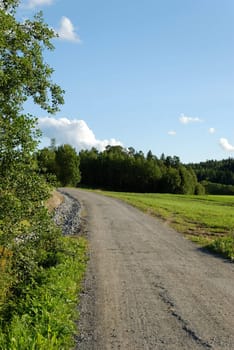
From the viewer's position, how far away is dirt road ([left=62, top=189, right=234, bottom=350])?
8117 millimetres

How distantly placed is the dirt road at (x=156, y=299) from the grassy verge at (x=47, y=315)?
0.31 m

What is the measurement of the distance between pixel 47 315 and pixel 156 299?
10.6 ft

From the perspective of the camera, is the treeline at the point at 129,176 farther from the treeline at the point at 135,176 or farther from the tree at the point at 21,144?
the tree at the point at 21,144

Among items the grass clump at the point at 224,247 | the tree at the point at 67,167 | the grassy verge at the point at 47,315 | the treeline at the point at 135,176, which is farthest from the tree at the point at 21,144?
the treeline at the point at 135,176

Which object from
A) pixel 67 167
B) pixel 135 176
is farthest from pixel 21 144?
pixel 135 176

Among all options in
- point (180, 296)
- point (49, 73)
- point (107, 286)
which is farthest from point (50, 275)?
point (49, 73)

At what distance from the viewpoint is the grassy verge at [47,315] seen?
720cm

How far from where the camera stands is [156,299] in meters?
10.8

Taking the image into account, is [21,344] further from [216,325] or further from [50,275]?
[50,275]

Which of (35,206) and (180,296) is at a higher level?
(35,206)

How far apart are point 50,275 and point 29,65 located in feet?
18.3

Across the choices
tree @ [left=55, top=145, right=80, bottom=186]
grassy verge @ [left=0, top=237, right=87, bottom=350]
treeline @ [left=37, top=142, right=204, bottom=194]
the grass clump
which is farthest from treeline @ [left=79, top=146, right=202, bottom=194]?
grassy verge @ [left=0, top=237, right=87, bottom=350]

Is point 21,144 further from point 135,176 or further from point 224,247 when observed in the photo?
point 135,176

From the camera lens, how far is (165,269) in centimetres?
1459
